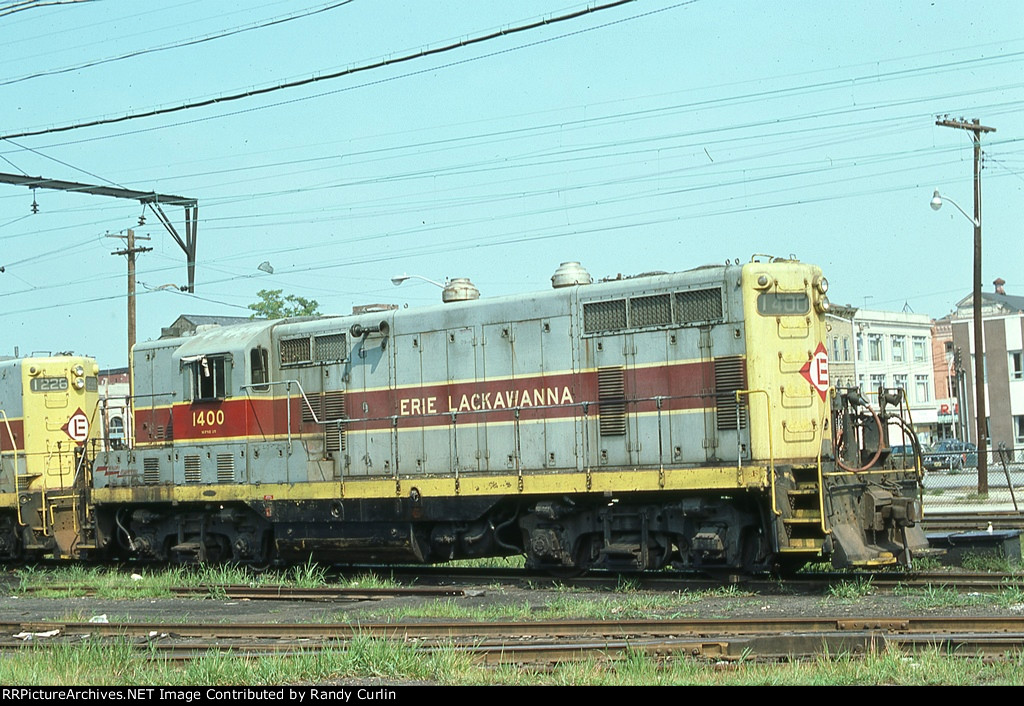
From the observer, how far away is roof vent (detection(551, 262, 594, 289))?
14105 mm

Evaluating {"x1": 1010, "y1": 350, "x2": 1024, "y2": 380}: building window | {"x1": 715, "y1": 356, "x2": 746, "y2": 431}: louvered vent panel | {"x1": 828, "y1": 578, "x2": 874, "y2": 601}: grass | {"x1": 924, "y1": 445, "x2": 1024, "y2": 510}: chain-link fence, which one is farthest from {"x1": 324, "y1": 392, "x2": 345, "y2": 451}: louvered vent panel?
{"x1": 1010, "y1": 350, "x2": 1024, "y2": 380}: building window

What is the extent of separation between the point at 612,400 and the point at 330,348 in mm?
4341

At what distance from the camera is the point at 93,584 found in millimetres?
15234

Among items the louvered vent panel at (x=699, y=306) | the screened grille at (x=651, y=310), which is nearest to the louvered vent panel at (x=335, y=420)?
the screened grille at (x=651, y=310)

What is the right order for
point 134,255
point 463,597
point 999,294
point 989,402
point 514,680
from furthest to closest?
point 999,294 < point 989,402 < point 134,255 < point 463,597 < point 514,680

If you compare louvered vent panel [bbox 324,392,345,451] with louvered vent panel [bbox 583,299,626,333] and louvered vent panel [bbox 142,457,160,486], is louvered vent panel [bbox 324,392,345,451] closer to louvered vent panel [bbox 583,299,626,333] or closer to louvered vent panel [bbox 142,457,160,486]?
louvered vent panel [bbox 142,457,160,486]

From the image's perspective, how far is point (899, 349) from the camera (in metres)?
67.8

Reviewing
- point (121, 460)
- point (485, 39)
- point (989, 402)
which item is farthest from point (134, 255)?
point (989, 402)

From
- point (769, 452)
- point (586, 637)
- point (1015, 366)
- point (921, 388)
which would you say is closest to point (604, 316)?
point (769, 452)

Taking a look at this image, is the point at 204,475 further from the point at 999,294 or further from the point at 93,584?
the point at 999,294

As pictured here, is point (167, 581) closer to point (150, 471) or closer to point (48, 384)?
point (150, 471)

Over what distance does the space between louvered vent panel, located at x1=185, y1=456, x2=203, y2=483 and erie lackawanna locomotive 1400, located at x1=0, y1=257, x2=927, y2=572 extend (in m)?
0.03

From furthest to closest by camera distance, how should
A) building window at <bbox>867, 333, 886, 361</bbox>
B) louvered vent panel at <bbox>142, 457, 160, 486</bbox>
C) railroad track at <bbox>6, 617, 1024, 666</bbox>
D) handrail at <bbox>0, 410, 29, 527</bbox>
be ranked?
building window at <bbox>867, 333, 886, 361</bbox>
handrail at <bbox>0, 410, 29, 527</bbox>
louvered vent panel at <bbox>142, 457, 160, 486</bbox>
railroad track at <bbox>6, 617, 1024, 666</bbox>

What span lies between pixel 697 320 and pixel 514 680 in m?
6.39
